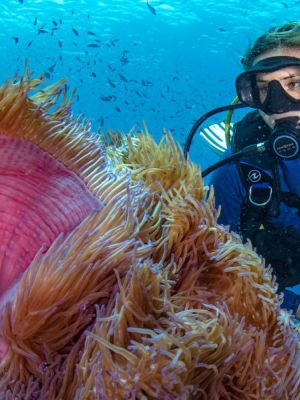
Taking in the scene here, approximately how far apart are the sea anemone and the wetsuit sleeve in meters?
1.68

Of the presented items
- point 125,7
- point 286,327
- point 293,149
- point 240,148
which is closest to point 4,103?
point 286,327

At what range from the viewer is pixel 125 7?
25.3 meters

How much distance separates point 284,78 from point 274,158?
55 cm

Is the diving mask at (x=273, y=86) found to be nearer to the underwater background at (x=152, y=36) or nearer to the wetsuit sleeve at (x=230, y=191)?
the wetsuit sleeve at (x=230, y=191)

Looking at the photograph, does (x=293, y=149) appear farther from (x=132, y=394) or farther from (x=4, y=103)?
(x=132, y=394)

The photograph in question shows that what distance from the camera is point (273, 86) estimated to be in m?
2.88

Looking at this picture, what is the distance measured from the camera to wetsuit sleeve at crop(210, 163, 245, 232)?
125 inches

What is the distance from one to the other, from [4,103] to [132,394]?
90 centimetres

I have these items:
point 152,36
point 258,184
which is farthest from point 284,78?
point 152,36

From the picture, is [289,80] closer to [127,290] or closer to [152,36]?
[127,290]

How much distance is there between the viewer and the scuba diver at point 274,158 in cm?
278

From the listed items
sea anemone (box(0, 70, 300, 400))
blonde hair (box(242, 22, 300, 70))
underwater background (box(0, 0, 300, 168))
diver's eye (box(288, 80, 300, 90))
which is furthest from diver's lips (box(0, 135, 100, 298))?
underwater background (box(0, 0, 300, 168))

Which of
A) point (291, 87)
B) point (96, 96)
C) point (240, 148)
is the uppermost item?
point (96, 96)

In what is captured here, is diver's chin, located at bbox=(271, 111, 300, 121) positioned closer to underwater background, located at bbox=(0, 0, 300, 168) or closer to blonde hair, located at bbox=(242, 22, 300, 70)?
blonde hair, located at bbox=(242, 22, 300, 70)
